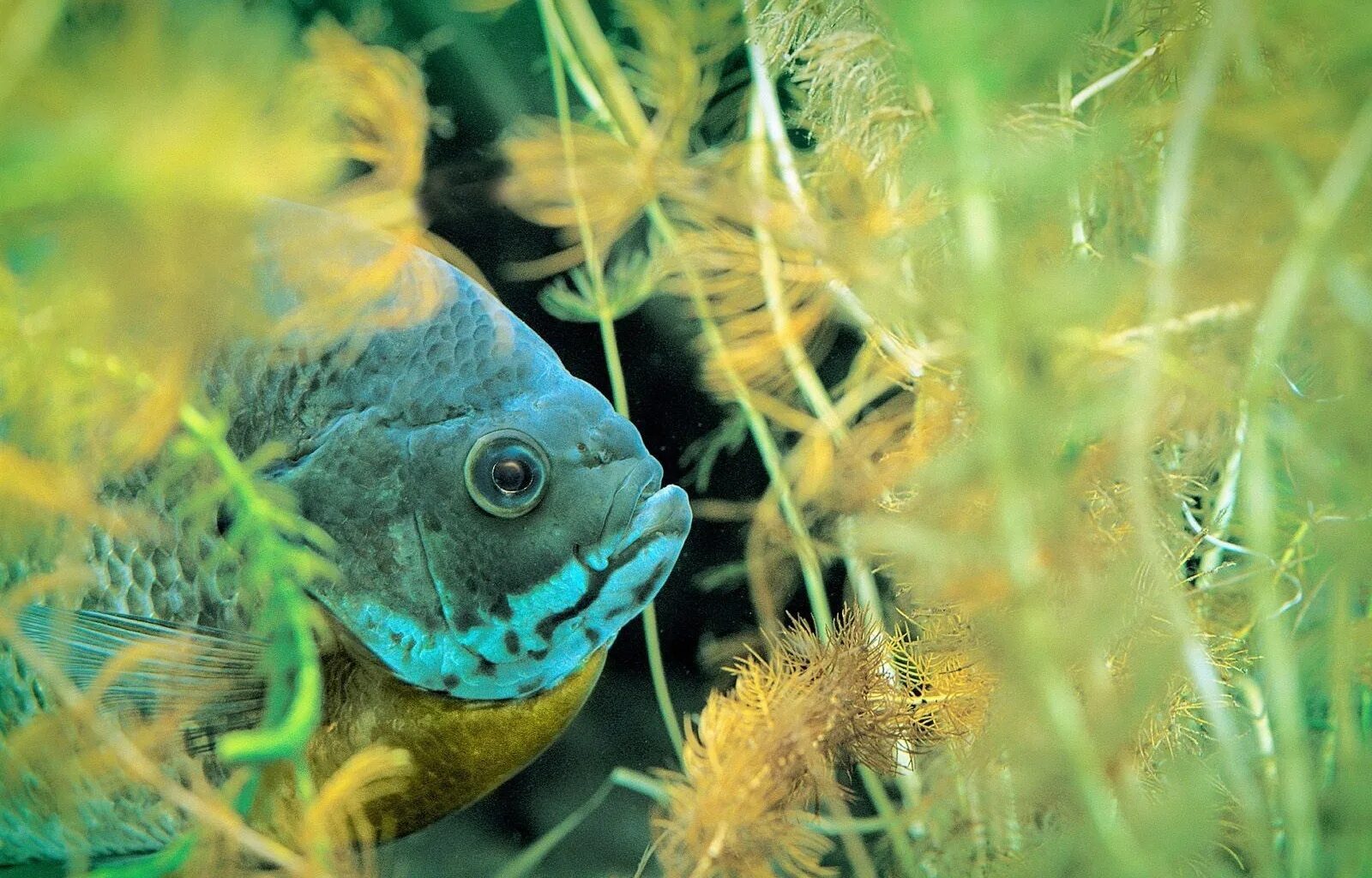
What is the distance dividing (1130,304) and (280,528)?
1.80 m

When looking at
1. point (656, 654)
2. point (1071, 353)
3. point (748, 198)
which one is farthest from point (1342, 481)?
point (656, 654)

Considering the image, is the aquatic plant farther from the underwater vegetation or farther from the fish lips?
the fish lips

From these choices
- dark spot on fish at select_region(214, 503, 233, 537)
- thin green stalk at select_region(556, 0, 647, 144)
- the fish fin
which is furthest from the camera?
thin green stalk at select_region(556, 0, 647, 144)

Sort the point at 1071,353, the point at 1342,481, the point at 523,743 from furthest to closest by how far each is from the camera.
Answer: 1. the point at 523,743
2. the point at 1071,353
3. the point at 1342,481

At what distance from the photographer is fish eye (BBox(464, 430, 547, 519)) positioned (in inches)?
79.2

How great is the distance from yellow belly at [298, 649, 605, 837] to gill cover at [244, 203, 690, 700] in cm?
8

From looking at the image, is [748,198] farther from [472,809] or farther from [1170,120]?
[472,809]

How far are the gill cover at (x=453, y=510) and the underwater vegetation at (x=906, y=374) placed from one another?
0.11 meters

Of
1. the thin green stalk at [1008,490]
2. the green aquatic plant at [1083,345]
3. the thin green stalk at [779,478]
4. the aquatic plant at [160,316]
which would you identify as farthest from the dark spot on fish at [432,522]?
the thin green stalk at [1008,490]

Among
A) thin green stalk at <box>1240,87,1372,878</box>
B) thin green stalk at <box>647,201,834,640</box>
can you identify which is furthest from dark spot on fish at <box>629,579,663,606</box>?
thin green stalk at <box>1240,87,1372,878</box>

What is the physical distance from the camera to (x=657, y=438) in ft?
12.0

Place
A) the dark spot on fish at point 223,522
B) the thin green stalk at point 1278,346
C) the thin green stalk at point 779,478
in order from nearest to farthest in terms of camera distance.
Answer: the thin green stalk at point 1278,346 < the dark spot on fish at point 223,522 < the thin green stalk at point 779,478

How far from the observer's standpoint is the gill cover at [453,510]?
2.00 metres

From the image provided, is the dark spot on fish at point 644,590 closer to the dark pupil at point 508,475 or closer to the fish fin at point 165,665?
the dark pupil at point 508,475
